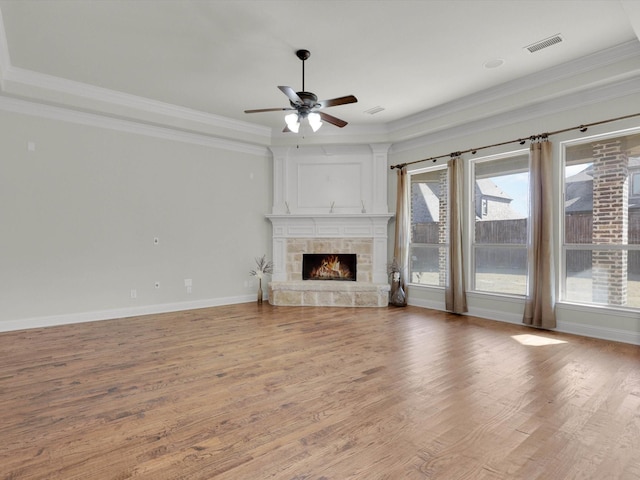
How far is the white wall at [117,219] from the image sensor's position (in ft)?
15.5

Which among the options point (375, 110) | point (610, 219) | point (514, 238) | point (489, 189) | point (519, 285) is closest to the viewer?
point (610, 219)

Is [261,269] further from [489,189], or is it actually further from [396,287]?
[489,189]

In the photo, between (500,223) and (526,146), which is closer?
(526,146)

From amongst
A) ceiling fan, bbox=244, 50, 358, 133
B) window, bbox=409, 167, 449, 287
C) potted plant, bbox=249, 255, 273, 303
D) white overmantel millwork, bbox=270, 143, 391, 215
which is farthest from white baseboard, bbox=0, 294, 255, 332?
ceiling fan, bbox=244, 50, 358, 133

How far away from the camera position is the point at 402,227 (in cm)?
657

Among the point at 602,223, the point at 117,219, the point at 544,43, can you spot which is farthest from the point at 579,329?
the point at 117,219

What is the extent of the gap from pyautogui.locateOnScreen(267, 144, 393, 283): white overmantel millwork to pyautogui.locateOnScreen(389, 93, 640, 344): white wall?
2.38ft

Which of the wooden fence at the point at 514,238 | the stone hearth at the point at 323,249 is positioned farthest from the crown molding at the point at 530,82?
the stone hearth at the point at 323,249

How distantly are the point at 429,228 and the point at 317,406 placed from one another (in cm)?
466

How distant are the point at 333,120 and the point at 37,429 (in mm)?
3858

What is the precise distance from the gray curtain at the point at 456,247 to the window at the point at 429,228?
0.39 m

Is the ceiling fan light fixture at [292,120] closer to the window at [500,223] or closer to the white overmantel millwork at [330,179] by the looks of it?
the white overmantel millwork at [330,179]

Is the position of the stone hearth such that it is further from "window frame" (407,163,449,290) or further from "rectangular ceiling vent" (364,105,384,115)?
"rectangular ceiling vent" (364,105,384,115)

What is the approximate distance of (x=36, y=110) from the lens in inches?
190
